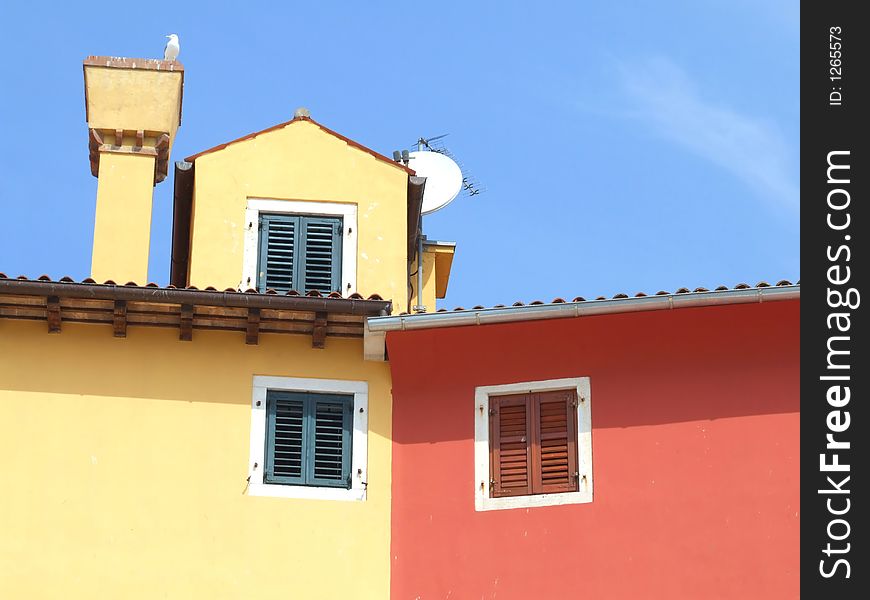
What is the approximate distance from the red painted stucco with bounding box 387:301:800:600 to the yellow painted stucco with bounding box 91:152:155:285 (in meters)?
3.86

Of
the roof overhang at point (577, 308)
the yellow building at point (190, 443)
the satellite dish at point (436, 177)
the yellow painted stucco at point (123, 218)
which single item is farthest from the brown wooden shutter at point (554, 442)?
the satellite dish at point (436, 177)

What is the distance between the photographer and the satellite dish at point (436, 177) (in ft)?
79.8

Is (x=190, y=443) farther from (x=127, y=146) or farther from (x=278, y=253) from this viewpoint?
(x=127, y=146)

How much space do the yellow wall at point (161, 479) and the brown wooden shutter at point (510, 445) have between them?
1102 mm

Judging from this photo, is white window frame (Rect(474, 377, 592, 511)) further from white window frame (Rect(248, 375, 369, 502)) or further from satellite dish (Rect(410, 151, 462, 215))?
satellite dish (Rect(410, 151, 462, 215))

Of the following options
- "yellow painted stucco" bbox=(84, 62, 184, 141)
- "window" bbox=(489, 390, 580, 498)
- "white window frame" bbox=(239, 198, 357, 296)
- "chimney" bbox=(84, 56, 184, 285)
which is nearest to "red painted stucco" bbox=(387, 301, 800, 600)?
"window" bbox=(489, 390, 580, 498)

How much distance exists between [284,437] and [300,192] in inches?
150

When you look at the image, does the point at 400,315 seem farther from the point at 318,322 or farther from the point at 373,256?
the point at 373,256

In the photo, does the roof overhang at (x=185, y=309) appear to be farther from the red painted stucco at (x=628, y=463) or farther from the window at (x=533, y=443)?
the window at (x=533, y=443)

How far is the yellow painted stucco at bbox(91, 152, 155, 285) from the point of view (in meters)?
21.0

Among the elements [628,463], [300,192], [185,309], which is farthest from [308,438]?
[300,192]
